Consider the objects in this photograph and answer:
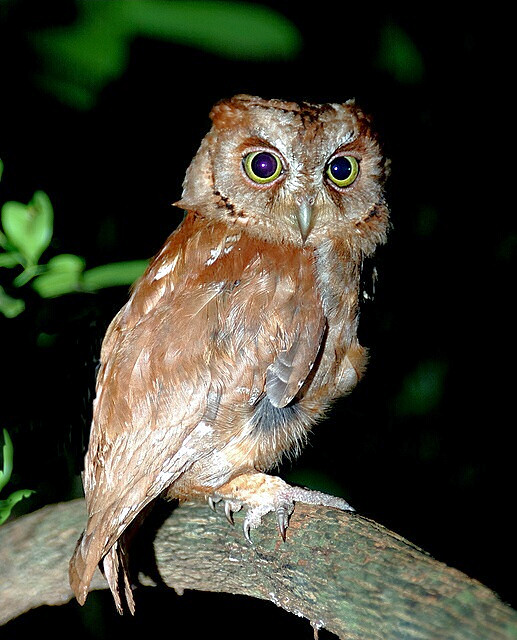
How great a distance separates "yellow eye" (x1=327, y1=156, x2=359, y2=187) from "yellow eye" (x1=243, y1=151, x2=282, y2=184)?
10cm

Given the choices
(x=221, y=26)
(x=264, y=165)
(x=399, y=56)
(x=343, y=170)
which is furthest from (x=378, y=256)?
(x=399, y=56)

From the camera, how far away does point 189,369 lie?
122 cm

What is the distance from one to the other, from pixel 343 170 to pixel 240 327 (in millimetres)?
370

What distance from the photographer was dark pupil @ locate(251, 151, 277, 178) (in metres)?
1.32

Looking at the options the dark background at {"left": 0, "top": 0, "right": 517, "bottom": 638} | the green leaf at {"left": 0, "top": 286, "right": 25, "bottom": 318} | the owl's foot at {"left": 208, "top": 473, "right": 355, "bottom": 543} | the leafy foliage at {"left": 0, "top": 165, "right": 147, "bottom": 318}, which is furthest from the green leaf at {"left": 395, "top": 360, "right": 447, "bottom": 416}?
the green leaf at {"left": 0, "top": 286, "right": 25, "bottom": 318}

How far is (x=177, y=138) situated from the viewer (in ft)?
6.33

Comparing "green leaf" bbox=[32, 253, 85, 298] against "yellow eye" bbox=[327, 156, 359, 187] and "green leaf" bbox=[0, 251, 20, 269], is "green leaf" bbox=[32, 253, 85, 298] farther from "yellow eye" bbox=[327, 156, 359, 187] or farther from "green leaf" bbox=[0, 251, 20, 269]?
"yellow eye" bbox=[327, 156, 359, 187]

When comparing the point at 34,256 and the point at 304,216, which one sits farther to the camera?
the point at 304,216

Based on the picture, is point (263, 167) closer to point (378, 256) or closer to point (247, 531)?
point (378, 256)

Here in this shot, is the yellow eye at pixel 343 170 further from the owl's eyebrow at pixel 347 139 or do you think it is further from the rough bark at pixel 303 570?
the rough bark at pixel 303 570

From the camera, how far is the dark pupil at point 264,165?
132 cm

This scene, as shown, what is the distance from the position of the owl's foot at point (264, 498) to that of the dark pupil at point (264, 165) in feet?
1.84

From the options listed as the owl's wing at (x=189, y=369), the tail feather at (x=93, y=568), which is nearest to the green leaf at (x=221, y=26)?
the owl's wing at (x=189, y=369)

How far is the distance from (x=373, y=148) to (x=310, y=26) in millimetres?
835
